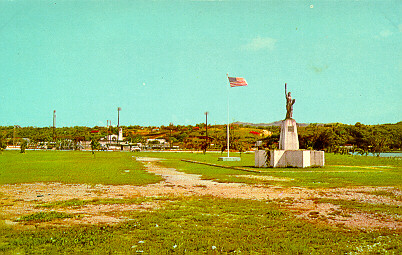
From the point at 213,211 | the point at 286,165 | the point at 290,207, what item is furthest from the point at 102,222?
the point at 286,165

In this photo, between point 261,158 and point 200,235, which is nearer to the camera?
point 200,235

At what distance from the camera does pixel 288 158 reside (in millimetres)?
29719

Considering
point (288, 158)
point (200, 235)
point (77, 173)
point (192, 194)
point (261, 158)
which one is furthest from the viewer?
point (261, 158)

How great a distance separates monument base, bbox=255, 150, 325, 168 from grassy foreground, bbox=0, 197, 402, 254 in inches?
814

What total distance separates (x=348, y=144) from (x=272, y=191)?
10924 cm

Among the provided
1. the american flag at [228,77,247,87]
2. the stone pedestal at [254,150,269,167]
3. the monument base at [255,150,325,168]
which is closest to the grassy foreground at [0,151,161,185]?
the stone pedestal at [254,150,269,167]

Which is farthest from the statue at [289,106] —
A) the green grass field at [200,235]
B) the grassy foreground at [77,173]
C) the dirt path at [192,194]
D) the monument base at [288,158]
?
the green grass field at [200,235]

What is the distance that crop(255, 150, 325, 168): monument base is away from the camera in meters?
29.2

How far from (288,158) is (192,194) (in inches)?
714

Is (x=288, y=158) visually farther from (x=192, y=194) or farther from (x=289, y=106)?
(x=192, y=194)

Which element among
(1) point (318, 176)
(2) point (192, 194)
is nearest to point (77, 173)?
(2) point (192, 194)

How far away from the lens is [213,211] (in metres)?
9.73

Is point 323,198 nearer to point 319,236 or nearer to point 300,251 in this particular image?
point 319,236

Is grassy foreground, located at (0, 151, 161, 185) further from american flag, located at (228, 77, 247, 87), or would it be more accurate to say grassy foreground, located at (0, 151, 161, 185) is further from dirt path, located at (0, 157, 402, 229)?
american flag, located at (228, 77, 247, 87)
